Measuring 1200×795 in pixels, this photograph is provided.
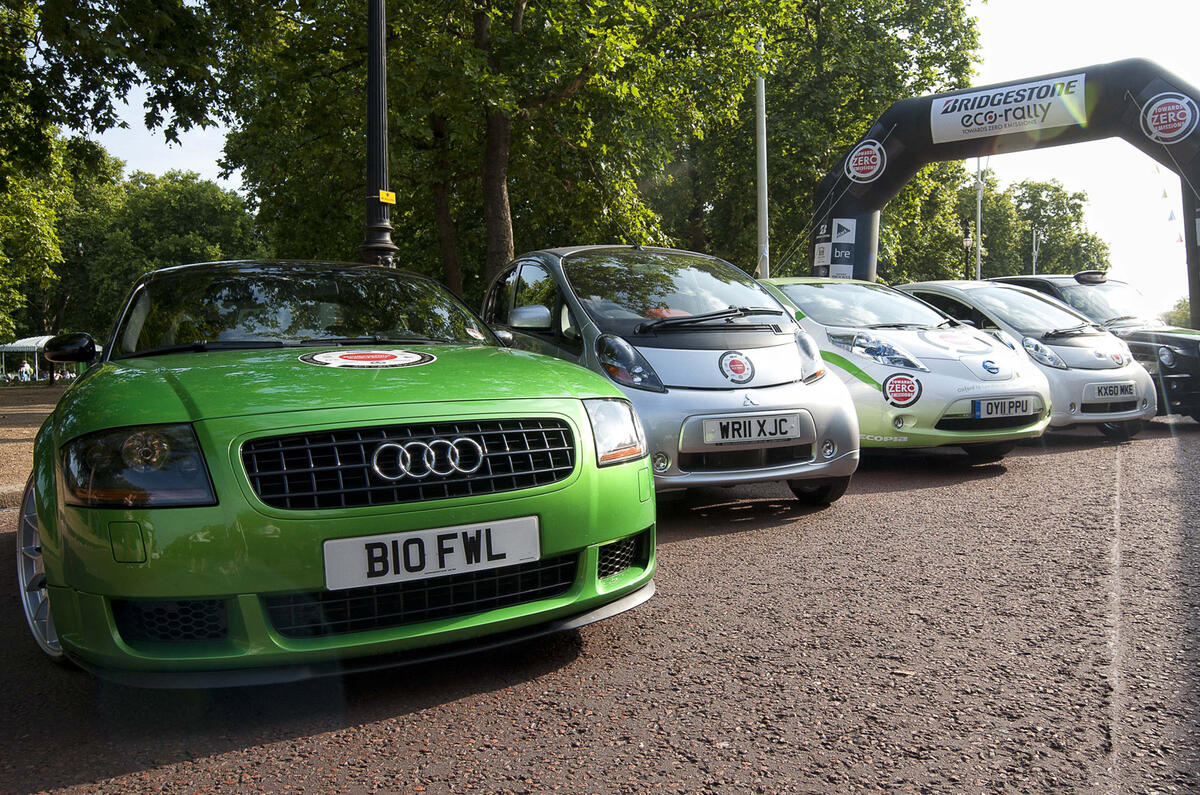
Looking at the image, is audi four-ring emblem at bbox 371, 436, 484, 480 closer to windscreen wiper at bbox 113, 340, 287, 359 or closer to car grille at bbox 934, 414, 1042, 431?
windscreen wiper at bbox 113, 340, 287, 359

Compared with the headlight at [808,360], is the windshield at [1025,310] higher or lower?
higher

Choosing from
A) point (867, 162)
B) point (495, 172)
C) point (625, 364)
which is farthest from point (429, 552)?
point (867, 162)

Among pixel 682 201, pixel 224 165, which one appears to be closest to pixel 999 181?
pixel 682 201

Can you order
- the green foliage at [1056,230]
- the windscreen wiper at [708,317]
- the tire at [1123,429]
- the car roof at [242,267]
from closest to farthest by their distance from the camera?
the car roof at [242,267] → the windscreen wiper at [708,317] → the tire at [1123,429] → the green foliage at [1056,230]

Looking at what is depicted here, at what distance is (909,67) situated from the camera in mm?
27312

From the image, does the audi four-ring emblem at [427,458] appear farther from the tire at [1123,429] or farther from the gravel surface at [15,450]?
the tire at [1123,429]

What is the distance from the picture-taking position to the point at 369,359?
11.3 feet

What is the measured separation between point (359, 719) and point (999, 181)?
8589cm

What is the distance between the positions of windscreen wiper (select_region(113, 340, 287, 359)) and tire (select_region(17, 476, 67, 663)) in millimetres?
635

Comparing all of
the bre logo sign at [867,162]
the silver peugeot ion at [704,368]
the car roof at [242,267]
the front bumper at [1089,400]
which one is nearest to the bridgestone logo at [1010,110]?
the bre logo sign at [867,162]

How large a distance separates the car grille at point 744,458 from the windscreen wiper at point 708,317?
32.5 inches

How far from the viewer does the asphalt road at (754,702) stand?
7.84ft

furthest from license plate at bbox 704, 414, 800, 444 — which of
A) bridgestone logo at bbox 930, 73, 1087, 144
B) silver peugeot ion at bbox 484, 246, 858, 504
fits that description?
bridgestone logo at bbox 930, 73, 1087, 144

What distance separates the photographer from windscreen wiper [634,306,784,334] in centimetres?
557
